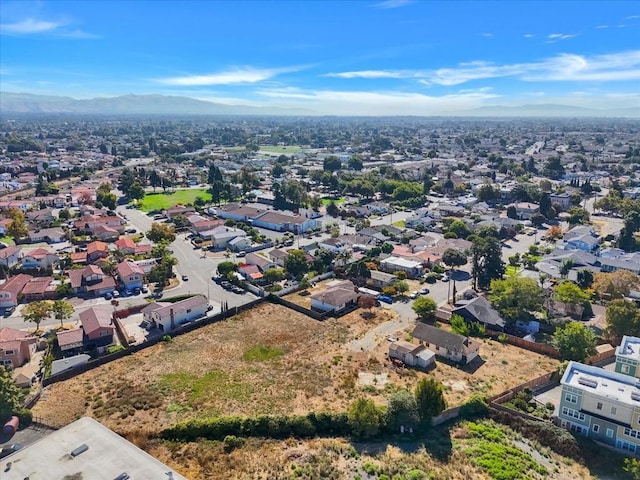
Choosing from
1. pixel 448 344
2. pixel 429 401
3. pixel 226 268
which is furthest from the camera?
pixel 226 268

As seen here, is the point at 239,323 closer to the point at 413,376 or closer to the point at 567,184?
the point at 413,376

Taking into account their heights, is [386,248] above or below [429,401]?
above

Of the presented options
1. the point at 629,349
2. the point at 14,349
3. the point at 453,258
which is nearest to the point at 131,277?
the point at 14,349

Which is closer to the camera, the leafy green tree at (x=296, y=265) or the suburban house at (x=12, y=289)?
the suburban house at (x=12, y=289)

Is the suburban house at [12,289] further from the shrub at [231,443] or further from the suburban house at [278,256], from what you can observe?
the shrub at [231,443]

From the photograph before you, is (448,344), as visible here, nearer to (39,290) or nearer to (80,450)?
(80,450)

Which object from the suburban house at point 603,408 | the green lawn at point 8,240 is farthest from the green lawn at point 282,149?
the suburban house at point 603,408

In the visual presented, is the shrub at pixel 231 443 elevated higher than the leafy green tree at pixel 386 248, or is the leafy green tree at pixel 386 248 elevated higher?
the leafy green tree at pixel 386 248

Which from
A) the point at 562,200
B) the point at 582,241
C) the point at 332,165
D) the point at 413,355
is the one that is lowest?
the point at 413,355
